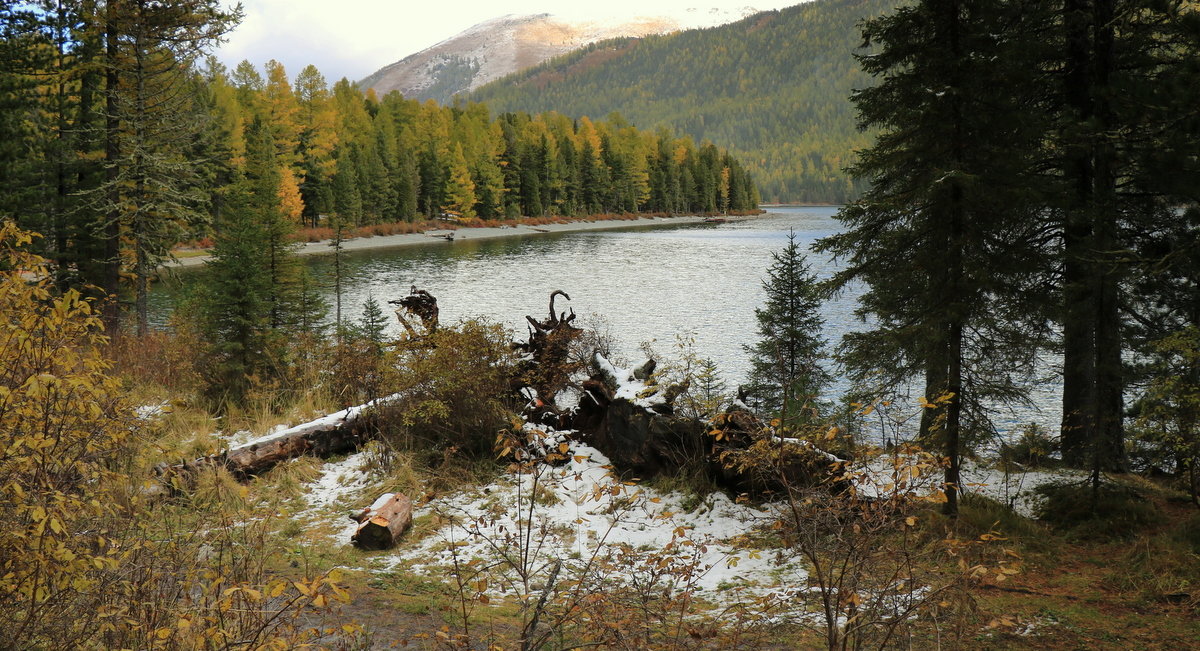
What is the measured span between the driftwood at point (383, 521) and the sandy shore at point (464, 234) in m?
35.4

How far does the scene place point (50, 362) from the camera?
3402 millimetres

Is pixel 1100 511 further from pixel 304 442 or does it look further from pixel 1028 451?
pixel 304 442

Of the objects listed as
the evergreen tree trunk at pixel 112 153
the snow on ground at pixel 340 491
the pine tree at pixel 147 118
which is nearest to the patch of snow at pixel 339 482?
the snow on ground at pixel 340 491

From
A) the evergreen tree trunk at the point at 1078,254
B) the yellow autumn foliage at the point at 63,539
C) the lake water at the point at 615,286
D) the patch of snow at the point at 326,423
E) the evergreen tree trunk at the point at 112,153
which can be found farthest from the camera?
the lake water at the point at 615,286

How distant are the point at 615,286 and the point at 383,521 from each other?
2713 centimetres

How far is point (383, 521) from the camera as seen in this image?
21.9ft

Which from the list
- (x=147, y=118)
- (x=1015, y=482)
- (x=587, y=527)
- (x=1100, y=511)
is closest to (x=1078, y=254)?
(x=1015, y=482)

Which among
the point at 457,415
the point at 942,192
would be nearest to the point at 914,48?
the point at 942,192

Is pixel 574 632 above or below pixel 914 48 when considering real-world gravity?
below

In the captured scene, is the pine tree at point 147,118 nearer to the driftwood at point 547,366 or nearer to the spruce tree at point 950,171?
the driftwood at point 547,366

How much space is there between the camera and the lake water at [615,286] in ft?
70.4

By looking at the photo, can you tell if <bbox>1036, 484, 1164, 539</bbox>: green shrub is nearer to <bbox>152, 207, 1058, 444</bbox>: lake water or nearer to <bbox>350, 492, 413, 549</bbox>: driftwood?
<bbox>152, 207, 1058, 444</bbox>: lake water

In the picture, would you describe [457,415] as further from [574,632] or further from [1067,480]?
[1067,480]

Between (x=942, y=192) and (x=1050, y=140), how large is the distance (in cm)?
312
